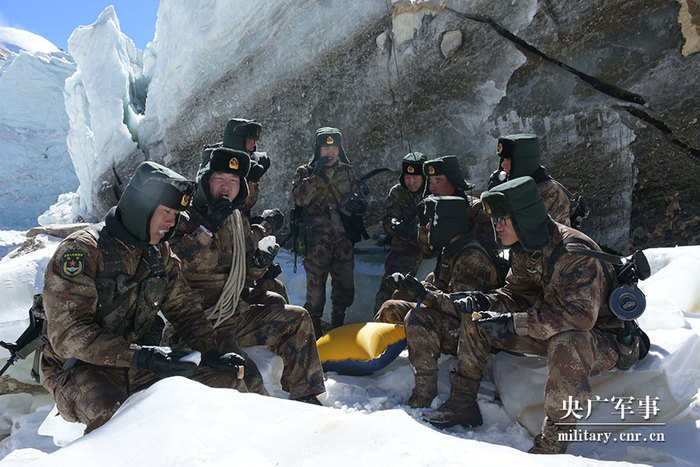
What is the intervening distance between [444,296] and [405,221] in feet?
5.16

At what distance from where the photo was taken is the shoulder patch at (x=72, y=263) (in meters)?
2.15

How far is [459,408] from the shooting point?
2.70m

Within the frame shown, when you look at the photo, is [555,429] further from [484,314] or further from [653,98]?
[653,98]

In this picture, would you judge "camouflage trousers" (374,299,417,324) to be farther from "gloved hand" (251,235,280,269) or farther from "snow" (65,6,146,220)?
"snow" (65,6,146,220)

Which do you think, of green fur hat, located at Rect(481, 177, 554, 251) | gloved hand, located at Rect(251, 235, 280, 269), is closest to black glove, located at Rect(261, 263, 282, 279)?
gloved hand, located at Rect(251, 235, 280, 269)

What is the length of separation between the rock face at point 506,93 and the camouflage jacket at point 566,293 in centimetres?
237

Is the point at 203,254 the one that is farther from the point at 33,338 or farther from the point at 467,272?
the point at 467,272

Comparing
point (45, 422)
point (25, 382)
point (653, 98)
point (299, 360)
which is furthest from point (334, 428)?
point (653, 98)

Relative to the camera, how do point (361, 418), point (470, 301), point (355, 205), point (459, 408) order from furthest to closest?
point (355, 205) < point (459, 408) < point (470, 301) < point (361, 418)

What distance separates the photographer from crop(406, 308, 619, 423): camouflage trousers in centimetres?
220

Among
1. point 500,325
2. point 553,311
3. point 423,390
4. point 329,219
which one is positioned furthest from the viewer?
point 329,219

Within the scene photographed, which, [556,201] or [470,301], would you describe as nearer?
[470,301]

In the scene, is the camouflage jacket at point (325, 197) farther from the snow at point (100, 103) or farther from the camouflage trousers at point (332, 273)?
the snow at point (100, 103)

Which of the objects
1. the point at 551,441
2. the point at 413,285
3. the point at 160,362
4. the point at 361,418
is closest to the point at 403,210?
the point at 413,285
